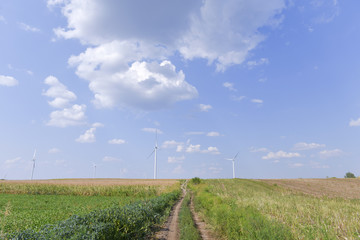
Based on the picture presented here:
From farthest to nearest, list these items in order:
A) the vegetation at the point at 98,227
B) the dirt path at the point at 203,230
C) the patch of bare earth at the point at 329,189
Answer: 1. the patch of bare earth at the point at 329,189
2. the dirt path at the point at 203,230
3. the vegetation at the point at 98,227

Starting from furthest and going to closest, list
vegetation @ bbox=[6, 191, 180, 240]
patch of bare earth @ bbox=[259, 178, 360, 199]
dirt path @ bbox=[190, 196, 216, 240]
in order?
patch of bare earth @ bbox=[259, 178, 360, 199], dirt path @ bbox=[190, 196, 216, 240], vegetation @ bbox=[6, 191, 180, 240]

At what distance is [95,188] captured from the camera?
47.9 meters

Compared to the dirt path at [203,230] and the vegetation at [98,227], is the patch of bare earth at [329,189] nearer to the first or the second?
the dirt path at [203,230]

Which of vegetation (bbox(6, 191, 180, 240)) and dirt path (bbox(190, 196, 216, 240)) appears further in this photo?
dirt path (bbox(190, 196, 216, 240))

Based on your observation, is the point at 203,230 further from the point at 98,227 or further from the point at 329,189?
the point at 329,189

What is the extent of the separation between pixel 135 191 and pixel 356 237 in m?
44.8

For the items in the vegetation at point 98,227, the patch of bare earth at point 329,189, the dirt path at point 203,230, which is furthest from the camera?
the patch of bare earth at point 329,189

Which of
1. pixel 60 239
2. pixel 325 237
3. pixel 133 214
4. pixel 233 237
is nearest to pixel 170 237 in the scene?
pixel 133 214

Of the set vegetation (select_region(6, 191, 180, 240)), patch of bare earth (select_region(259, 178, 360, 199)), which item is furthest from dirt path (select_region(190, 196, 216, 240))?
patch of bare earth (select_region(259, 178, 360, 199))

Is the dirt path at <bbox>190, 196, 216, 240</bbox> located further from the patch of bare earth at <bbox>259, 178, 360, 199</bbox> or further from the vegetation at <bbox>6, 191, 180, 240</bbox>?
the patch of bare earth at <bbox>259, 178, 360, 199</bbox>

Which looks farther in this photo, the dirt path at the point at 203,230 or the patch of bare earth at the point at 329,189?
the patch of bare earth at the point at 329,189

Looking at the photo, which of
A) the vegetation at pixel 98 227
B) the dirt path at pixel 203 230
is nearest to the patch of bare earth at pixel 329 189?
the dirt path at pixel 203 230

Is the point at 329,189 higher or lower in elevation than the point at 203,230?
lower

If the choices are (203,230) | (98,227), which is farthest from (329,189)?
(98,227)
